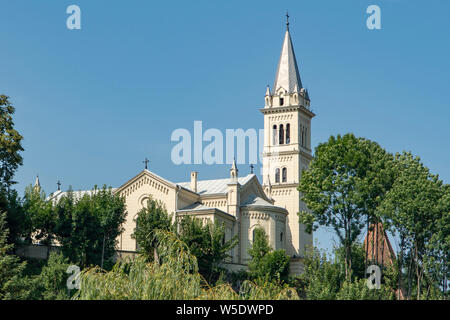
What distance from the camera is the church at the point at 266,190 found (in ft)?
236

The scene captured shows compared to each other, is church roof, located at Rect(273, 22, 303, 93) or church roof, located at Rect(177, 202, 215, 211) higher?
church roof, located at Rect(273, 22, 303, 93)

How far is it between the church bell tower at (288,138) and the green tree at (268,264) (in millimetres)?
17667

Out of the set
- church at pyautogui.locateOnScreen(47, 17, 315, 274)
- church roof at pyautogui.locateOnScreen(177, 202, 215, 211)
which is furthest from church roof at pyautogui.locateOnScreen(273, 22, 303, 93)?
church roof at pyautogui.locateOnScreen(177, 202, 215, 211)

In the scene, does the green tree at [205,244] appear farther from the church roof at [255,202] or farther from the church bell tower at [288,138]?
the church bell tower at [288,138]

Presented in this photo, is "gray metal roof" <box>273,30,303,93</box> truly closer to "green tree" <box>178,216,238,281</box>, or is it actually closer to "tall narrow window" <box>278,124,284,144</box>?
"tall narrow window" <box>278,124,284,144</box>

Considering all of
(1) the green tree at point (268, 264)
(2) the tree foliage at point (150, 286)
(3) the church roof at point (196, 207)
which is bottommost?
(2) the tree foliage at point (150, 286)

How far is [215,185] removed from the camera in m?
78.3

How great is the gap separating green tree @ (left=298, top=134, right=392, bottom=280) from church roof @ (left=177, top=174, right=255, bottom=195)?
18.4m

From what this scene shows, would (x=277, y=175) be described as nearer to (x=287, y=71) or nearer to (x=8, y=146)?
(x=287, y=71)

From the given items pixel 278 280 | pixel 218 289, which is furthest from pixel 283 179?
pixel 218 289

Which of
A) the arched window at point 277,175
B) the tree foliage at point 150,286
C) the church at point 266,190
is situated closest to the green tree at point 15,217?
the church at point 266,190

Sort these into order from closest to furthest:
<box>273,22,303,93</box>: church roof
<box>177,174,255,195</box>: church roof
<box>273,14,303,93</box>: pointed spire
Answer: <box>177,174,255,195</box>: church roof < <box>273,22,303,93</box>: church roof < <box>273,14,303,93</box>: pointed spire

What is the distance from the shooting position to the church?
2827 inches
